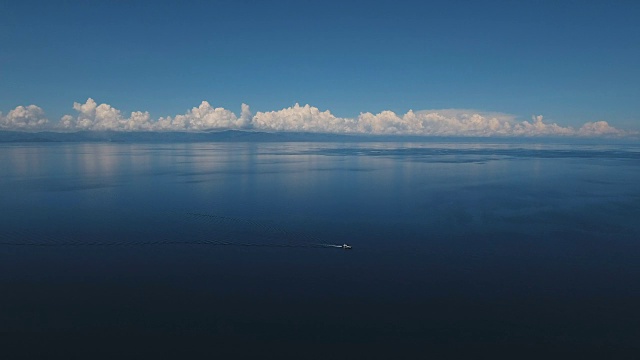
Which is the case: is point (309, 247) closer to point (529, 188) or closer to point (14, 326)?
point (14, 326)

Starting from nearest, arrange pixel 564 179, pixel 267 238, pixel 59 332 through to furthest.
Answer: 1. pixel 59 332
2. pixel 267 238
3. pixel 564 179

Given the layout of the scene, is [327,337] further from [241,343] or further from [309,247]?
[309,247]

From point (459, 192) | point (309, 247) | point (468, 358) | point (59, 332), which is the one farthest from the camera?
point (459, 192)

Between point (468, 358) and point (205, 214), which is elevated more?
point (205, 214)

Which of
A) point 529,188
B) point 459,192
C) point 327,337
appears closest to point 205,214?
point 327,337

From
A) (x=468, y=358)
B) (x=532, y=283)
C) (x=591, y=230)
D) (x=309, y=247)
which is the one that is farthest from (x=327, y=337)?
(x=591, y=230)

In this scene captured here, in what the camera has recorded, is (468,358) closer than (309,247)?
Yes
